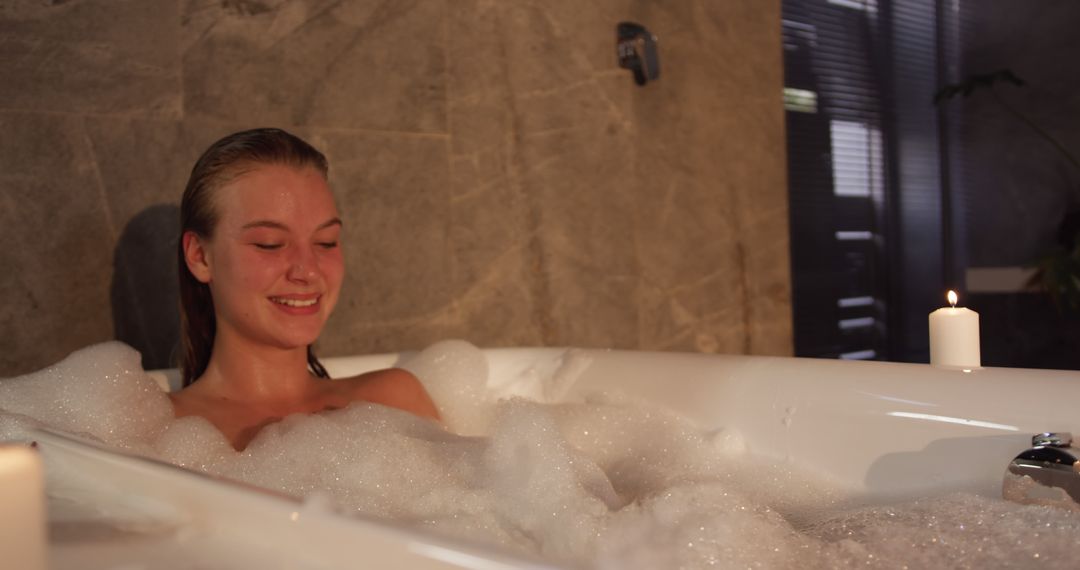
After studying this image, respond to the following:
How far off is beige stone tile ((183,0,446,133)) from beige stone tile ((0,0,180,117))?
5 cm

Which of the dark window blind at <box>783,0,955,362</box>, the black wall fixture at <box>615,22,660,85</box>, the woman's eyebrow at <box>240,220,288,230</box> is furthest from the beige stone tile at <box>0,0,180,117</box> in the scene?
the dark window blind at <box>783,0,955,362</box>

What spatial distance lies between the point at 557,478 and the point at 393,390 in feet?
1.83

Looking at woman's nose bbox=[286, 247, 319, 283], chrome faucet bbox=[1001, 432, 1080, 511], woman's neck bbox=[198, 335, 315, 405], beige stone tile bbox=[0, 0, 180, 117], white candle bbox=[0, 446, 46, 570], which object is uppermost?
beige stone tile bbox=[0, 0, 180, 117]

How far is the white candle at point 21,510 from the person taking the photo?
1.76 feet

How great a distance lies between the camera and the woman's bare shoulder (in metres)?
1.65

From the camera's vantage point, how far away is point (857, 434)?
4.49 feet

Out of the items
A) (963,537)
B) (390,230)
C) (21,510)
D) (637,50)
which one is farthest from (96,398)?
(637,50)

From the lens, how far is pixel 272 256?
1.52 m

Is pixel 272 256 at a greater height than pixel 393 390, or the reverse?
pixel 272 256

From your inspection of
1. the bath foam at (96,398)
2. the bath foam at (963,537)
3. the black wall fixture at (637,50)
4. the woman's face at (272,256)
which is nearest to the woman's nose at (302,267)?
the woman's face at (272,256)

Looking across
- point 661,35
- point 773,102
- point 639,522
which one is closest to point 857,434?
point 639,522

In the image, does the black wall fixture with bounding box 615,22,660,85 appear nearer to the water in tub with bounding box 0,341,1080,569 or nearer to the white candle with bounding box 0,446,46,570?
the water in tub with bounding box 0,341,1080,569

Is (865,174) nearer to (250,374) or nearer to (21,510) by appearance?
(250,374)

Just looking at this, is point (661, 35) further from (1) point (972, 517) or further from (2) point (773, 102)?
(1) point (972, 517)
